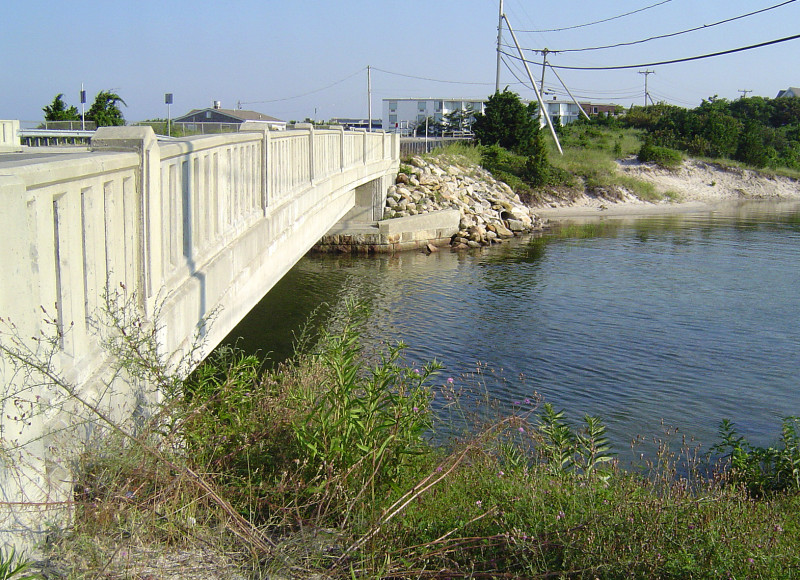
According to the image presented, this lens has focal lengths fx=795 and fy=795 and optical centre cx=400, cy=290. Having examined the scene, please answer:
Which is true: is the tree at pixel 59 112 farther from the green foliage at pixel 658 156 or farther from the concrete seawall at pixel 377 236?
the green foliage at pixel 658 156

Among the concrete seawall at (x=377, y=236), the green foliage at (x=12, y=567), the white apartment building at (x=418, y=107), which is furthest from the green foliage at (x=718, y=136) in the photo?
the green foliage at (x=12, y=567)

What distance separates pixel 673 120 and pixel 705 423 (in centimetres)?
5839

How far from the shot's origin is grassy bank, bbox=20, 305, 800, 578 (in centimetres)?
377

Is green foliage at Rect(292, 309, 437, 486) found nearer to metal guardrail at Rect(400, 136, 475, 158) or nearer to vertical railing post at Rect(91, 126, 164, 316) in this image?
vertical railing post at Rect(91, 126, 164, 316)

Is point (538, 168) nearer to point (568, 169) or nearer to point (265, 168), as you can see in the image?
point (568, 169)

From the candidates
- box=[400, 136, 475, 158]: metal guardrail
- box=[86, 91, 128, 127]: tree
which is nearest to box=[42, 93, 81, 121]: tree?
box=[86, 91, 128, 127]: tree

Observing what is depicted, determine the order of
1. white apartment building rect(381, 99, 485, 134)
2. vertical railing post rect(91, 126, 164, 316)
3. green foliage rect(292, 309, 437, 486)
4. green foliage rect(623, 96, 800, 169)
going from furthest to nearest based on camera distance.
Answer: white apartment building rect(381, 99, 485, 134), green foliage rect(623, 96, 800, 169), vertical railing post rect(91, 126, 164, 316), green foliage rect(292, 309, 437, 486)

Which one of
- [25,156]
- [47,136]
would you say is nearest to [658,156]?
[47,136]

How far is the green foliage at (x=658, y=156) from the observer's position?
180ft

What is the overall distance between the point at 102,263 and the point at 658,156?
54.7 metres

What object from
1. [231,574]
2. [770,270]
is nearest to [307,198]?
[231,574]

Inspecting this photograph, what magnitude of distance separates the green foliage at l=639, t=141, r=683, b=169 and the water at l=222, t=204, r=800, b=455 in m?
24.7

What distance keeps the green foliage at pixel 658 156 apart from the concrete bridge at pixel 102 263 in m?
49.7

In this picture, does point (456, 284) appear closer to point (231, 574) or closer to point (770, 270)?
point (770, 270)
